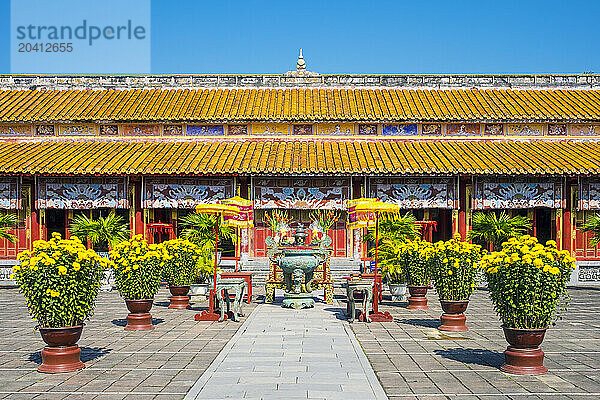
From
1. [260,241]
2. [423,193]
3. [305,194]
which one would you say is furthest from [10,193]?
[423,193]

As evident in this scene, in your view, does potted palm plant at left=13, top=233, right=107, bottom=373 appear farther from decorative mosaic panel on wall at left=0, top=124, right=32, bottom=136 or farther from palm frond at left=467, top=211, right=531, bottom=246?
decorative mosaic panel on wall at left=0, top=124, right=32, bottom=136

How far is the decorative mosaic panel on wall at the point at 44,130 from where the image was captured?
24.6 m

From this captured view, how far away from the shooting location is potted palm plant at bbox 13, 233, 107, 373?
27.6 ft

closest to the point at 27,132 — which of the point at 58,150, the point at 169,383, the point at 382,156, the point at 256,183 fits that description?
the point at 58,150

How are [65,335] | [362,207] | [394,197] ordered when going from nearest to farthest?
1. [65,335]
2. [362,207]
3. [394,197]

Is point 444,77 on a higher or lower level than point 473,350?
higher

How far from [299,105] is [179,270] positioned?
1130 cm

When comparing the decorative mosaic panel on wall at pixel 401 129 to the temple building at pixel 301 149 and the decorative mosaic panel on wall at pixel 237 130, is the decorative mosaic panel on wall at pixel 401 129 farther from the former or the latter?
the decorative mosaic panel on wall at pixel 237 130

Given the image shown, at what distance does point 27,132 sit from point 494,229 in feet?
55.8

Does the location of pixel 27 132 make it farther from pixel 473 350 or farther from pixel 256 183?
pixel 473 350

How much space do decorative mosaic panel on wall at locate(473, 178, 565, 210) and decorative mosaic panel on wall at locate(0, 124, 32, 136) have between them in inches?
642

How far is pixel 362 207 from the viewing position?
574 inches

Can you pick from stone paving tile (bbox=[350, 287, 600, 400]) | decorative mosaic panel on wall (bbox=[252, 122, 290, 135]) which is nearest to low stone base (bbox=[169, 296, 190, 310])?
stone paving tile (bbox=[350, 287, 600, 400])

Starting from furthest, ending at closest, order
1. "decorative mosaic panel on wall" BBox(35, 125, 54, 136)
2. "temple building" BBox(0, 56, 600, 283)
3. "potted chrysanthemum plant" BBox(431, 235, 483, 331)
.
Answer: "decorative mosaic panel on wall" BBox(35, 125, 54, 136), "temple building" BBox(0, 56, 600, 283), "potted chrysanthemum plant" BBox(431, 235, 483, 331)
